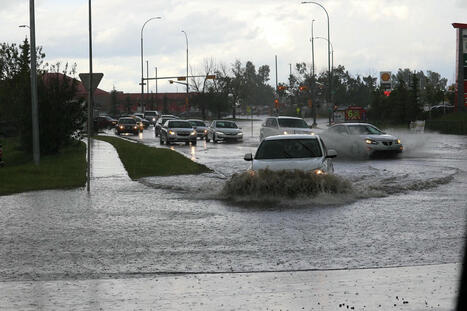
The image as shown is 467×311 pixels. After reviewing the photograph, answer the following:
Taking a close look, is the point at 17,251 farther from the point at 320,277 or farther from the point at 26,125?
the point at 26,125

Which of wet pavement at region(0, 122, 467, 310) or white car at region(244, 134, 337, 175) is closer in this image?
wet pavement at region(0, 122, 467, 310)

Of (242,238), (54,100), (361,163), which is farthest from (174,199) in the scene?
(54,100)

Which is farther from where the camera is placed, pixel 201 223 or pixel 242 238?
pixel 201 223

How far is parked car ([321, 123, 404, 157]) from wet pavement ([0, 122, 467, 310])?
11349 millimetres

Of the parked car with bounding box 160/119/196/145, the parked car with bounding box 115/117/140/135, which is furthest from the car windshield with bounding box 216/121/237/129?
the parked car with bounding box 115/117/140/135

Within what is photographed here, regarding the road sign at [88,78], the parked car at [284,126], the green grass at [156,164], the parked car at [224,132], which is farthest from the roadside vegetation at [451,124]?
the road sign at [88,78]

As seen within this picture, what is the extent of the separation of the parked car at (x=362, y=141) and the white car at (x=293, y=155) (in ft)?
45.0

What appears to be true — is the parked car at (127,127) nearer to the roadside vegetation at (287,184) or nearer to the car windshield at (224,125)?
the car windshield at (224,125)

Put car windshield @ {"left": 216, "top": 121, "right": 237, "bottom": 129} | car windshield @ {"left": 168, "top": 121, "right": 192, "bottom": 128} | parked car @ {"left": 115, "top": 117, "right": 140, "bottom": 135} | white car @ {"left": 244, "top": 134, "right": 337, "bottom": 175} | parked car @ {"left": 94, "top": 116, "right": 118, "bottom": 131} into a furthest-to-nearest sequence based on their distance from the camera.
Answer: parked car @ {"left": 94, "top": 116, "right": 118, "bottom": 131}
parked car @ {"left": 115, "top": 117, "right": 140, "bottom": 135}
car windshield @ {"left": 216, "top": 121, "right": 237, "bottom": 129}
car windshield @ {"left": 168, "top": 121, "right": 192, "bottom": 128}
white car @ {"left": 244, "top": 134, "right": 337, "bottom": 175}

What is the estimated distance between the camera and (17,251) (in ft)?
33.7

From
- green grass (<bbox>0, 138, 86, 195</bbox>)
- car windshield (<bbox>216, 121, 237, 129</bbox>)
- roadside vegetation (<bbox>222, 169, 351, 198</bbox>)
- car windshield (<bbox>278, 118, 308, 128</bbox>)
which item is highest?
car windshield (<bbox>278, 118, 308, 128</bbox>)

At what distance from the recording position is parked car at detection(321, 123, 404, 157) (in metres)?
30.7

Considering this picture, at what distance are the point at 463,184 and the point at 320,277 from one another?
1222 cm

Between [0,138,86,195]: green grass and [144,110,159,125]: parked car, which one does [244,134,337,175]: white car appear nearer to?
[0,138,86,195]: green grass
